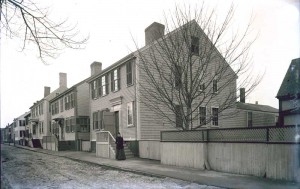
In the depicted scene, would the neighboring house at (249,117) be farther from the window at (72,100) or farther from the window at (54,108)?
the window at (54,108)

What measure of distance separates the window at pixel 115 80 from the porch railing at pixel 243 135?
349 inches

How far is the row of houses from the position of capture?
20.3 m

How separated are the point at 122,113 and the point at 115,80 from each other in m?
2.95

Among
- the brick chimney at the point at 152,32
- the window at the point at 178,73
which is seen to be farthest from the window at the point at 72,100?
the window at the point at 178,73

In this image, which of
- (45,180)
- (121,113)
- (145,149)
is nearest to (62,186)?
(45,180)

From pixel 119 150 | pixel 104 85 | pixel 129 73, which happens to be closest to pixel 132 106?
pixel 129 73

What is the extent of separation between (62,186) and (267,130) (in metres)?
7.38

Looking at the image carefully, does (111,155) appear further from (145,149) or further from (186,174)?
(186,174)

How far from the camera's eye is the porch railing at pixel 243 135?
993cm

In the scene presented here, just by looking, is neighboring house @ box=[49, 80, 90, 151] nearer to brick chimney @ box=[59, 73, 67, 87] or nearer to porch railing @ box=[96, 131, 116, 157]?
porch railing @ box=[96, 131, 116, 157]

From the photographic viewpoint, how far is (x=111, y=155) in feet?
65.1

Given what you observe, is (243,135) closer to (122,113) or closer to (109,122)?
(122,113)

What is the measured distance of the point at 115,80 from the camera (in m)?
23.9

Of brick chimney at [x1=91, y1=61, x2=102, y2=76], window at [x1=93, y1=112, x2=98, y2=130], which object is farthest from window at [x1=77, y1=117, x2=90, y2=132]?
brick chimney at [x1=91, y1=61, x2=102, y2=76]
